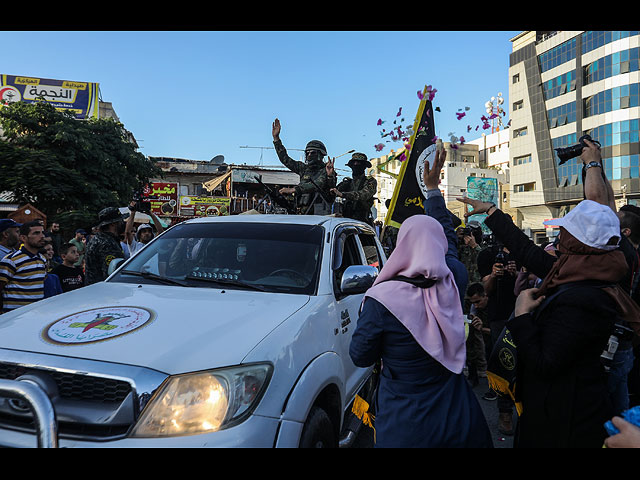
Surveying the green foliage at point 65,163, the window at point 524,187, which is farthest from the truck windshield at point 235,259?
the window at point 524,187

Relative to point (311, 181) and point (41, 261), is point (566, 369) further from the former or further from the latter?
point (41, 261)

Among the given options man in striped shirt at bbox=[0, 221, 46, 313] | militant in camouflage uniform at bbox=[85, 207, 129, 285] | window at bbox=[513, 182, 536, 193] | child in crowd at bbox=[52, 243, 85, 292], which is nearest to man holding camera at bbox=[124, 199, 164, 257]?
militant in camouflage uniform at bbox=[85, 207, 129, 285]

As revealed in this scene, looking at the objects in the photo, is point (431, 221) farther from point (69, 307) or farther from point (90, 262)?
point (90, 262)

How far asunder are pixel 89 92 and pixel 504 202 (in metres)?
47.6

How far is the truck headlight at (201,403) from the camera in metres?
1.75

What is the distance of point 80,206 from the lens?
17.9 m

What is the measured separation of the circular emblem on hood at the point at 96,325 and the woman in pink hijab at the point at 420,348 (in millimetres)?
1149

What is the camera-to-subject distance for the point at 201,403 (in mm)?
1804

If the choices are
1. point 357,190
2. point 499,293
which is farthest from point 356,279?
point 357,190

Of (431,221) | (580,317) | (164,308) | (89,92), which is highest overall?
(89,92)

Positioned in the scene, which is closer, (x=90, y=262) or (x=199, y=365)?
(x=199, y=365)

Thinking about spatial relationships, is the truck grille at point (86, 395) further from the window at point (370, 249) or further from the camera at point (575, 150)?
the camera at point (575, 150)

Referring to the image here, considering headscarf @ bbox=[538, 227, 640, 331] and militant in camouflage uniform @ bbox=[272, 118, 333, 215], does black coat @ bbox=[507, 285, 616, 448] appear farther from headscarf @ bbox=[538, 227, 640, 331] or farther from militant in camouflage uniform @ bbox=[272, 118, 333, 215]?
militant in camouflage uniform @ bbox=[272, 118, 333, 215]
